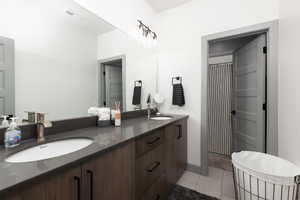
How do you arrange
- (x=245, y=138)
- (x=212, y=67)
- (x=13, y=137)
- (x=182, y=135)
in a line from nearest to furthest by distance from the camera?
(x=13, y=137), (x=182, y=135), (x=245, y=138), (x=212, y=67)

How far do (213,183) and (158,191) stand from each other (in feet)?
3.04

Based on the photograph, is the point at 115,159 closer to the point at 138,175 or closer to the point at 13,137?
the point at 138,175

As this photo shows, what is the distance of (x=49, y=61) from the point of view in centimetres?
104

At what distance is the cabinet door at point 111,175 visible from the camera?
650 mm

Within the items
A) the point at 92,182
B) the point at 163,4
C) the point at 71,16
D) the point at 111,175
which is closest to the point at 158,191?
the point at 111,175

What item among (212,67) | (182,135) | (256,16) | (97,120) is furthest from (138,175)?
(212,67)

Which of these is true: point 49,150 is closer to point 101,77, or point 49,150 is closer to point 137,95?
point 101,77

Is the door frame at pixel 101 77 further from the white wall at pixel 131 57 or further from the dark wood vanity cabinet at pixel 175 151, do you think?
the dark wood vanity cabinet at pixel 175 151

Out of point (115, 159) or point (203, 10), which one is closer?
point (115, 159)

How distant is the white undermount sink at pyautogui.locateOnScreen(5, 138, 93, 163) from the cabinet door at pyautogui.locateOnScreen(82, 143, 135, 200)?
7.6 inches

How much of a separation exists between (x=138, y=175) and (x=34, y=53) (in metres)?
1.13

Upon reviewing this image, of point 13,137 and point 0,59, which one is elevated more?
point 0,59

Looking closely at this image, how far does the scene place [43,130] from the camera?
37.0 inches

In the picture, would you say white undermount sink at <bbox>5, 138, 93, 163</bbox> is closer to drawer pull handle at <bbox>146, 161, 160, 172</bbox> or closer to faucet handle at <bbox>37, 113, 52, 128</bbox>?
faucet handle at <bbox>37, 113, 52, 128</bbox>
